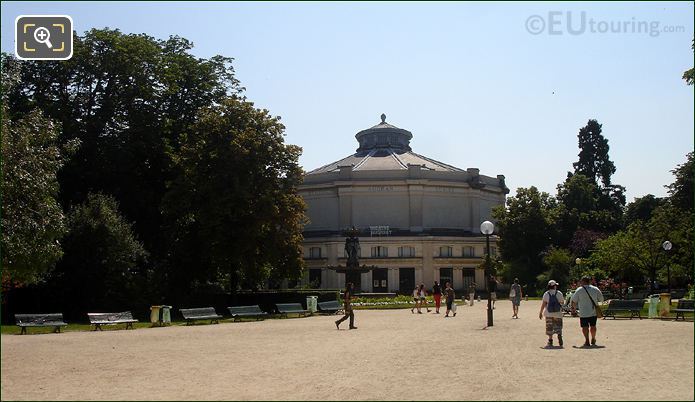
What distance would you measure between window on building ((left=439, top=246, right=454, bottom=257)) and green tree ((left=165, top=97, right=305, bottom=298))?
4885 centimetres

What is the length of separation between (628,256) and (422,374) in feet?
115

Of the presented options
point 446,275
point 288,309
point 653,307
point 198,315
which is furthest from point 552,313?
point 446,275

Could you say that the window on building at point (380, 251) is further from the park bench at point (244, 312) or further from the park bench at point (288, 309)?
the park bench at point (244, 312)

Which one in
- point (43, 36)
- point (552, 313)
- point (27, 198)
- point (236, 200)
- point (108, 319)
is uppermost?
point (43, 36)

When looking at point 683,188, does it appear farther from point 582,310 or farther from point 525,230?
point 582,310

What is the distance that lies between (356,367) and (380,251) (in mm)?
77336

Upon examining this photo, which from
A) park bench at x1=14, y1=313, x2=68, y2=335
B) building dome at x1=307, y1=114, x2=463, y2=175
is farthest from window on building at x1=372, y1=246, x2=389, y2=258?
park bench at x1=14, y1=313, x2=68, y2=335

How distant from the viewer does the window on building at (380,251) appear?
92.6 metres

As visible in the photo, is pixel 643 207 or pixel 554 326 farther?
pixel 643 207

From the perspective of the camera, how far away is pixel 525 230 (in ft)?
259

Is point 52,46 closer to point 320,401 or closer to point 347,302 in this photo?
point 320,401

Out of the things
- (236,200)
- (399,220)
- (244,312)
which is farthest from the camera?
(399,220)

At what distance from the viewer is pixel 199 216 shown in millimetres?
43656

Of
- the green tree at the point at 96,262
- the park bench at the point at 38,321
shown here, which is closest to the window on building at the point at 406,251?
the green tree at the point at 96,262
